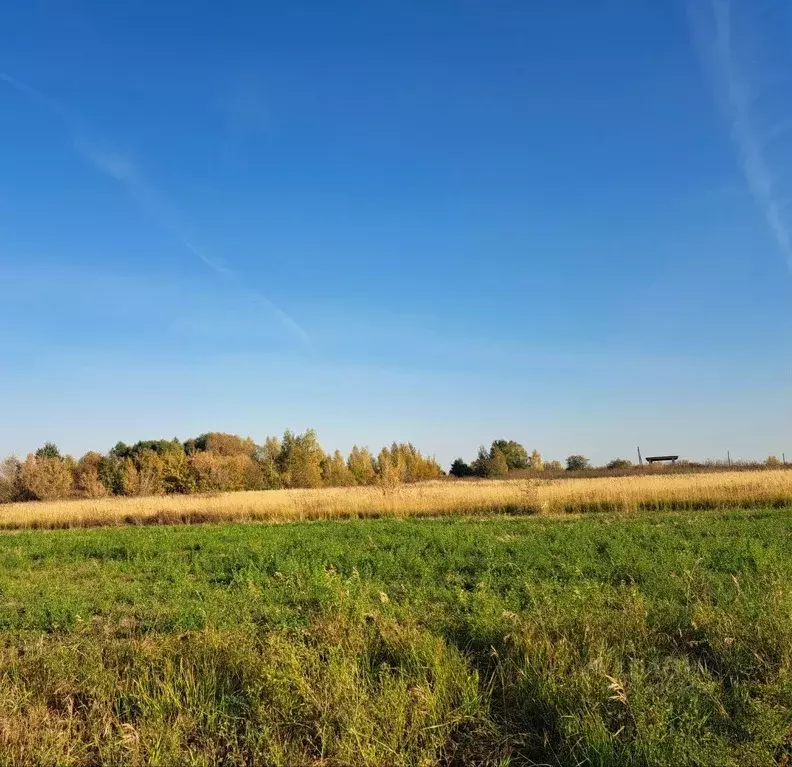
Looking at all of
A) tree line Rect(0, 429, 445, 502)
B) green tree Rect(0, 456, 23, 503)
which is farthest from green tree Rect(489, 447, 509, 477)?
green tree Rect(0, 456, 23, 503)

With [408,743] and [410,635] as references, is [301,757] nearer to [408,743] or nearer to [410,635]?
[408,743]

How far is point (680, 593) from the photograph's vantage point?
759 cm

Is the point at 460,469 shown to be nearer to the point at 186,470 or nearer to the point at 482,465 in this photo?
the point at 482,465

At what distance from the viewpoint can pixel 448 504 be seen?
24906 mm

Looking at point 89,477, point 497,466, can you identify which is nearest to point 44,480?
point 89,477

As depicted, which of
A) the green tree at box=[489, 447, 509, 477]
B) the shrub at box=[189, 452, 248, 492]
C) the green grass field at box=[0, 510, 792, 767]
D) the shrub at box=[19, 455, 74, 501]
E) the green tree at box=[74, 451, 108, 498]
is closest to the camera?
the green grass field at box=[0, 510, 792, 767]

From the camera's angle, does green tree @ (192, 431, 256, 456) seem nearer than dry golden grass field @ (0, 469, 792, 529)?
No

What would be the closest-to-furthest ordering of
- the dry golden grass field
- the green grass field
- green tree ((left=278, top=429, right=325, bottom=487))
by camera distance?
the green grass field < the dry golden grass field < green tree ((left=278, top=429, right=325, bottom=487))

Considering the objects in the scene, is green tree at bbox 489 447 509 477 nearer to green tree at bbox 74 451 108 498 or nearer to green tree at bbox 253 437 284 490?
green tree at bbox 253 437 284 490

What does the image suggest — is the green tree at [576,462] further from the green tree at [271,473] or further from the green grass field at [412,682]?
the green grass field at [412,682]

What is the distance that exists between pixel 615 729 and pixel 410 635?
1.94 metres

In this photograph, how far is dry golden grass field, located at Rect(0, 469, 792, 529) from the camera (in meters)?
22.2

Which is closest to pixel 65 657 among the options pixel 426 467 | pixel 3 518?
pixel 3 518

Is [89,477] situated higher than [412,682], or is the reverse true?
[89,477]
